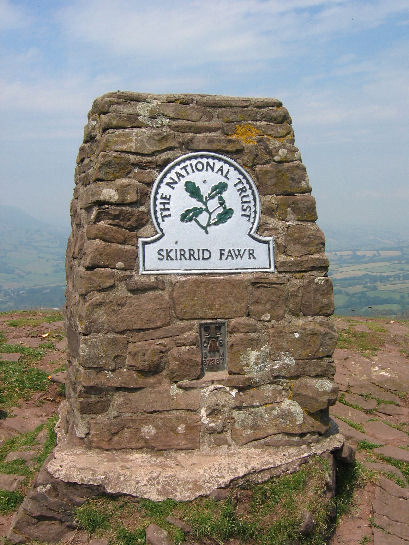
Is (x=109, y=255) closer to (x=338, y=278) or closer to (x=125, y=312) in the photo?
(x=125, y=312)

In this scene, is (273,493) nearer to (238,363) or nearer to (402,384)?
(238,363)

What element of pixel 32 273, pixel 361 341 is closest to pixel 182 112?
pixel 361 341

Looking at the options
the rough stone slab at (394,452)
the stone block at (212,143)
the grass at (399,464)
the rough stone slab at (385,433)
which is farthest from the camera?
the rough stone slab at (385,433)

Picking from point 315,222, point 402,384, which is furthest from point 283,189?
point 402,384

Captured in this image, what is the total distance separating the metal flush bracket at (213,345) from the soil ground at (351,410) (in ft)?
5.00

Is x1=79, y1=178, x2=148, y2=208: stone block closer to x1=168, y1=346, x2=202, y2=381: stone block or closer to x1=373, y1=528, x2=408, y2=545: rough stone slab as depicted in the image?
x1=168, y1=346, x2=202, y2=381: stone block

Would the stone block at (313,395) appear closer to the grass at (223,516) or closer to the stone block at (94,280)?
the grass at (223,516)

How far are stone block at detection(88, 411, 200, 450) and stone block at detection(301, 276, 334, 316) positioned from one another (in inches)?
49.2

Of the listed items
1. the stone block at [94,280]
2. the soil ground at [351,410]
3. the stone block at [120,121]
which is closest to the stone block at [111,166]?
the stone block at [120,121]

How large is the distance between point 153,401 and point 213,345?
63 cm

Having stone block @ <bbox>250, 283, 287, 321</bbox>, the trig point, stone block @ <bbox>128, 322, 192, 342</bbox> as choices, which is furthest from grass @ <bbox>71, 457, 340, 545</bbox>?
stone block @ <bbox>250, 283, 287, 321</bbox>

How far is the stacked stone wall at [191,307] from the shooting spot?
12.4ft

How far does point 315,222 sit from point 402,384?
14.2ft

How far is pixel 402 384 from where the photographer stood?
7391mm
